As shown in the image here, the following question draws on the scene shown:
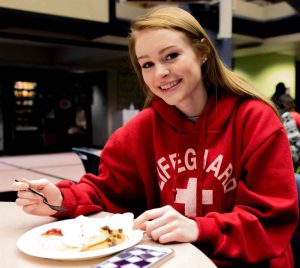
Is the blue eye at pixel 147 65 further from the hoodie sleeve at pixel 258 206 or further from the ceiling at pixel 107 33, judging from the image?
the ceiling at pixel 107 33

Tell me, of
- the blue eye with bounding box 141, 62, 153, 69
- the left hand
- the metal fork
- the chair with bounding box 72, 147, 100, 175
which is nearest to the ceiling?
the chair with bounding box 72, 147, 100, 175

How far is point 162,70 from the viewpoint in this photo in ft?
3.63

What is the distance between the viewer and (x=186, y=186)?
1.16 meters

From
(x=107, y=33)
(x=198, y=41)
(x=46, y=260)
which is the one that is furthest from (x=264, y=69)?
(x=46, y=260)

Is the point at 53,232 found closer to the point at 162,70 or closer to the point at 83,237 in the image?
the point at 83,237

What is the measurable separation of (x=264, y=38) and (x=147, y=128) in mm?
5386

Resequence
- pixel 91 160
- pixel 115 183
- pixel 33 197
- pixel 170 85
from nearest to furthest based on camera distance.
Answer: pixel 33 197 → pixel 170 85 → pixel 115 183 → pixel 91 160

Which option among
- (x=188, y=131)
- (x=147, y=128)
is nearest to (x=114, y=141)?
(x=147, y=128)

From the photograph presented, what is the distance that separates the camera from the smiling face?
1104 mm

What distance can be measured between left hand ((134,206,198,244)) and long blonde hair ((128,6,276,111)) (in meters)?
0.48

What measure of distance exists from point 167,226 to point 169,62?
0.50 meters

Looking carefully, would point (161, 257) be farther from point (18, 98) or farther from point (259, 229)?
point (18, 98)

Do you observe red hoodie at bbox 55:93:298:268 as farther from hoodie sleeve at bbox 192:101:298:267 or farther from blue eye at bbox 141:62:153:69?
blue eye at bbox 141:62:153:69

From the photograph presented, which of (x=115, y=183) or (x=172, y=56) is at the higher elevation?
(x=172, y=56)
